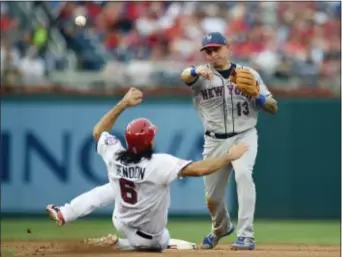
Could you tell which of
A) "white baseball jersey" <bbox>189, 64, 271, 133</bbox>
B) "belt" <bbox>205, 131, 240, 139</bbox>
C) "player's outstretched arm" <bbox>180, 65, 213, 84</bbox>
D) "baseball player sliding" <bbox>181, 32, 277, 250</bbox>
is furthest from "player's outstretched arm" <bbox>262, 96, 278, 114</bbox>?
"player's outstretched arm" <bbox>180, 65, 213, 84</bbox>

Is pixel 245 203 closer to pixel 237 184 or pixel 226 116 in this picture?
pixel 237 184

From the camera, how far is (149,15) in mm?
16938

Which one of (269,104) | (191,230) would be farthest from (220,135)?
(191,230)

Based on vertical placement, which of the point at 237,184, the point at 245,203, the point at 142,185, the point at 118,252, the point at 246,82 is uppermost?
the point at 246,82

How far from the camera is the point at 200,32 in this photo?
16984 millimetres

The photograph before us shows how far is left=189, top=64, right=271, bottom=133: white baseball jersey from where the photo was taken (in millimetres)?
9828

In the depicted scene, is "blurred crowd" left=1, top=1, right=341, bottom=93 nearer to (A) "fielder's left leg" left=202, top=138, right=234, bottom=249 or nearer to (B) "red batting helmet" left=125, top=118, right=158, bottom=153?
(A) "fielder's left leg" left=202, top=138, right=234, bottom=249

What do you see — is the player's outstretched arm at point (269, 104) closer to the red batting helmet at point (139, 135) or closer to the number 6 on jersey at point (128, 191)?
the red batting helmet at point (139, 135)

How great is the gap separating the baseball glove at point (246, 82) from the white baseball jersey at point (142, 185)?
1.43 metres

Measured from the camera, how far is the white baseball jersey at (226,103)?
9828mm

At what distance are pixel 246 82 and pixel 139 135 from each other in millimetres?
1659

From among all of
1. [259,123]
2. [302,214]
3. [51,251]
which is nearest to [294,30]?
[259,123]

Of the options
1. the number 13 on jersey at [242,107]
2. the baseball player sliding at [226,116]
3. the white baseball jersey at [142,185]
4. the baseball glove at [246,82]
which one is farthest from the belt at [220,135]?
the white baseball jersey at [142,185]

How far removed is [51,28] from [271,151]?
165 inches
